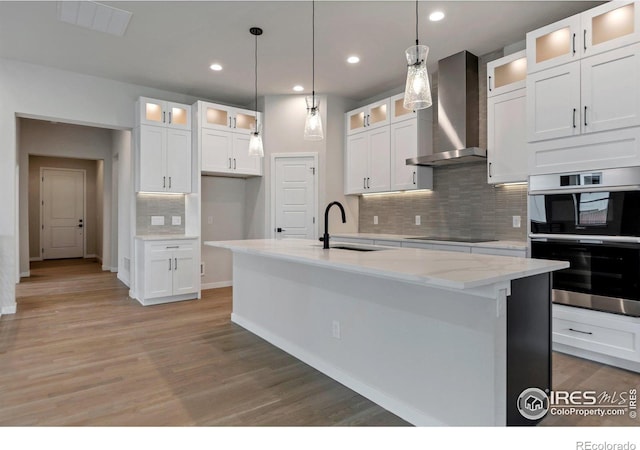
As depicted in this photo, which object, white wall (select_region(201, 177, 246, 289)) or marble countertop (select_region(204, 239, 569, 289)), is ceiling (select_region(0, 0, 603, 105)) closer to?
white wall (select_region(201, 177, 246, 289))

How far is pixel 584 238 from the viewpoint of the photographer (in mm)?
2971

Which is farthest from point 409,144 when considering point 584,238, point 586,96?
point 584,238

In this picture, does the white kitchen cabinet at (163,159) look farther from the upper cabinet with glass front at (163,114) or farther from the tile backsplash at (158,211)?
the tile backsplash at (158,211)

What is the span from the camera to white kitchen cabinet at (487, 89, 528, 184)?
139 inches

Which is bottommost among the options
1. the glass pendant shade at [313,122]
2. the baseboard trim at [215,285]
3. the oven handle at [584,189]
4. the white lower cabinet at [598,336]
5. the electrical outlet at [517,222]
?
the baseboard trim at [215,285]

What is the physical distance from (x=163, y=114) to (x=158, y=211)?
1.35 metres

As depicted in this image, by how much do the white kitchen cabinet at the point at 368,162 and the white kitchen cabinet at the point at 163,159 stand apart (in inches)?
90.6

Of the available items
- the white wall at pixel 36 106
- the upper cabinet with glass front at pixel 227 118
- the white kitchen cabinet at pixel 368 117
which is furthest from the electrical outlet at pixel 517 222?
the white wall at pixel 36 106

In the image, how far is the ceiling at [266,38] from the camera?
3225 mm

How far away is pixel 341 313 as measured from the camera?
2592 millimetres

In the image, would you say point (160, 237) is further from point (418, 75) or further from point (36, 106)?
point (418, 75)

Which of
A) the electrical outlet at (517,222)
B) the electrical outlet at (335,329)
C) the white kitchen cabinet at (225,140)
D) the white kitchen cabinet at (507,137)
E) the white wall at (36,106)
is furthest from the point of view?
A: the white kitchen cabinet at (225,140)

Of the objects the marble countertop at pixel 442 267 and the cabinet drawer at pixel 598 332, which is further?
the cabinet drawer at pixel 598 332
